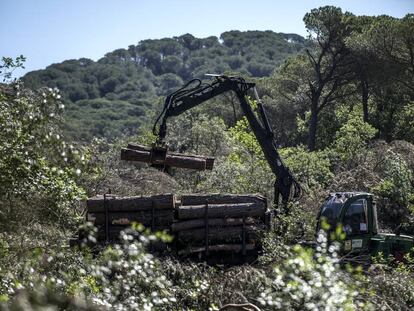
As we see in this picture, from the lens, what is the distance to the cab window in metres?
14.1

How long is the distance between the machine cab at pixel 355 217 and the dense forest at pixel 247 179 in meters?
0.75

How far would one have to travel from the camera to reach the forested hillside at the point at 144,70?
127 m

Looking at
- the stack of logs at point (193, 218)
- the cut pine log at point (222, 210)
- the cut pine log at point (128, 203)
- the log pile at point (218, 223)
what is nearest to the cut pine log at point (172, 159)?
the stack of logs at point (193, 218)

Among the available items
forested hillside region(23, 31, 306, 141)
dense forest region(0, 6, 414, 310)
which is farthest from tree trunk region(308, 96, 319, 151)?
forested hillside region(23, 31, 306, 141)

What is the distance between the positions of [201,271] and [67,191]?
4.25 meters

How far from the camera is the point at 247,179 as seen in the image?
71.8 feet

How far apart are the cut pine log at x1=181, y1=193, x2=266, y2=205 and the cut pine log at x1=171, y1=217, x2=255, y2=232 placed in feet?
1.47

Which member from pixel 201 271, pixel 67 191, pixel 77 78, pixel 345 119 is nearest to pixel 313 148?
pixel 345 119

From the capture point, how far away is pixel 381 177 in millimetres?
23828

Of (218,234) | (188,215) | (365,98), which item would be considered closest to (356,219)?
(218,234)

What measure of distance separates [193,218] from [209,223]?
0.39m

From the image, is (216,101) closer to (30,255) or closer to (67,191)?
(67,191)

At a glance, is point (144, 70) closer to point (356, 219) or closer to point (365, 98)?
point (365, 98)

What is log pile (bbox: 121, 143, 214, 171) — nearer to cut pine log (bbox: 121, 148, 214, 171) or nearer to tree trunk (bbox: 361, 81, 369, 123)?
cut pine log (bbox: 121, 148, 214, 171)
